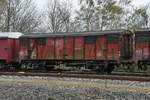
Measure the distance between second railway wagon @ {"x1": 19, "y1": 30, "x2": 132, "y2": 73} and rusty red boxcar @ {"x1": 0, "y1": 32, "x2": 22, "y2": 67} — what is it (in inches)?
28.7

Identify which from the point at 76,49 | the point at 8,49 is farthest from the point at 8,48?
the point at 76,49

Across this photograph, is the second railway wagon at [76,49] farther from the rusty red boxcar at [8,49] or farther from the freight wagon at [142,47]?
the freight wagon at [142,47]

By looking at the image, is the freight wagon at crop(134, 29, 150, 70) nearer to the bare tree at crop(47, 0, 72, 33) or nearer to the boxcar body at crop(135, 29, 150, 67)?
the boxcar body at crop(135, 29, 150, 67)

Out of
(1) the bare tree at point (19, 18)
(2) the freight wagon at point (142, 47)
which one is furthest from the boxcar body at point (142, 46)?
(1) the bare tree at point (19, 18)

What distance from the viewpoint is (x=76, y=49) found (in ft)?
56.4

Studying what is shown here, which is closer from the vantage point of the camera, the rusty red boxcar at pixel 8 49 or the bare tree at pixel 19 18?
the rusty red boxcar at pixel 8 49

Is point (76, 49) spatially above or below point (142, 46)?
below

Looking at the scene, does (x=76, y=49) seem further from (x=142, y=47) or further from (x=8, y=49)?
(x=8, y=49)

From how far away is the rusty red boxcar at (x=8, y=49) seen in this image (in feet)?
61.3

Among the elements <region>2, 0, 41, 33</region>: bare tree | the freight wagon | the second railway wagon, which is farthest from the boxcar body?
<region>2, 0, 41, 33</region>: bare tree

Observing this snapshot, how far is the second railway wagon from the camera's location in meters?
15.9

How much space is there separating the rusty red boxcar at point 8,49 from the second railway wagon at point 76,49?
73cm

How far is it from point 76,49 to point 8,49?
626 centimetres

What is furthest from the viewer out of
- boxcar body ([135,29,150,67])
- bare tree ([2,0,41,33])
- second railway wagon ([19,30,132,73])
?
bare tree ([2,0,41,33])
